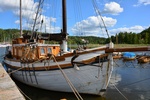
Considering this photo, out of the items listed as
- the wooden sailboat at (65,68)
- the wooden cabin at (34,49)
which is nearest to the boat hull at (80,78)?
the wooden sailboat at (65,68)

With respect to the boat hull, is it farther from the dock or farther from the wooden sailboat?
the dock

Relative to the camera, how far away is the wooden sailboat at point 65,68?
1083 centimetres

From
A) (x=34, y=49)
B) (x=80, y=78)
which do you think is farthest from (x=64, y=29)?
(x=80, y=78)

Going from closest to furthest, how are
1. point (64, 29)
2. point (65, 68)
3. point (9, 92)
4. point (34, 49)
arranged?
1. point (9, 92)
2. point (65, 68)
3. point (64, 29)
4. point (34, 49)

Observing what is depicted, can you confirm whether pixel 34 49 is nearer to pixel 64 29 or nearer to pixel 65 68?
pixel 64 29

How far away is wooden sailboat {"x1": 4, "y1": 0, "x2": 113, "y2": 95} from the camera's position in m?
10.8

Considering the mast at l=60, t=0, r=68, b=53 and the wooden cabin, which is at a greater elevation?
the mast at l=60, t=0, r=68, b=53

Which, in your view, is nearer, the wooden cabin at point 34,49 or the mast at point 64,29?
the mast at point 64,29

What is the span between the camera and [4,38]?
176 meters

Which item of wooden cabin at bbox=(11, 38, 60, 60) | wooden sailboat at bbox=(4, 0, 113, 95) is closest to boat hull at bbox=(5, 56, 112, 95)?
wooden sailboat at bbox=(4, 0, 113, 95)

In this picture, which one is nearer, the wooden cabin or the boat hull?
the boat hull

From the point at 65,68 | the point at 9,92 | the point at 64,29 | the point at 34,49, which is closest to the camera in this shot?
the point at 9,92

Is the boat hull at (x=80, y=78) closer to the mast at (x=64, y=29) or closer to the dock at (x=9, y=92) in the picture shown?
the mast at (x=64, y=29)

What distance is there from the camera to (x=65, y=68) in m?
11.5
